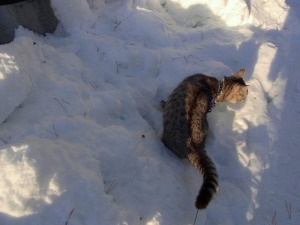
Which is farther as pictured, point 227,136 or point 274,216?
point 227,136

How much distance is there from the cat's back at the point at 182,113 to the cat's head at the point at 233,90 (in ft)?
1.11

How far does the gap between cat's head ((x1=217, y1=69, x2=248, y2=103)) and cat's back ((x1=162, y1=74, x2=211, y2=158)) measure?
0.34 m

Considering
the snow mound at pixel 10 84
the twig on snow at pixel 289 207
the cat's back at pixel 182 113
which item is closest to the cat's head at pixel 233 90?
the cat's back at pixel 182 113

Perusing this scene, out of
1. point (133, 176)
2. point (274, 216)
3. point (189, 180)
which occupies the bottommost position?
point (274, 216)

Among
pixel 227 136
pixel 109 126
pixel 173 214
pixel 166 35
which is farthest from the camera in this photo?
pixel 166 35

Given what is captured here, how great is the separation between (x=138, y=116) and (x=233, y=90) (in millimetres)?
1199

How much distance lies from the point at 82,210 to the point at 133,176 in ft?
2.67

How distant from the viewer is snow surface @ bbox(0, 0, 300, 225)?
267 centimetres

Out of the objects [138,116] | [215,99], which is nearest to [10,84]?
[138,116]

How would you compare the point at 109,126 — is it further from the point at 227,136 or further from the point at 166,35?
the point at 166,35

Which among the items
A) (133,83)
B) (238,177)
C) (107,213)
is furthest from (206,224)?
(133,83)

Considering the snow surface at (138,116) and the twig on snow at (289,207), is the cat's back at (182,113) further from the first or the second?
the twig on snow at (289,207)

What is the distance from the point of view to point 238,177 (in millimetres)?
3732

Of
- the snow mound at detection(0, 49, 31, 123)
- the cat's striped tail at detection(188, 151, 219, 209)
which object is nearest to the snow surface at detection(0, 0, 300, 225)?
the snow mound at detection(0, 49, 31, 123)
